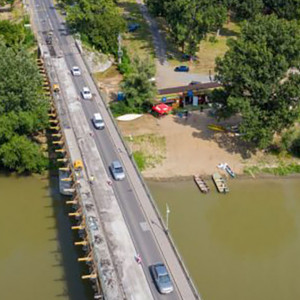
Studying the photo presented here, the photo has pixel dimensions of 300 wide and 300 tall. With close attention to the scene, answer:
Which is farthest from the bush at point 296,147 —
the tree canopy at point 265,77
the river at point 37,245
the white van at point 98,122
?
the river at point 37,245

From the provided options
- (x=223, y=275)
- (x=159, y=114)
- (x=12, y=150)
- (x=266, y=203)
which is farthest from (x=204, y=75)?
(x=223, y=275)

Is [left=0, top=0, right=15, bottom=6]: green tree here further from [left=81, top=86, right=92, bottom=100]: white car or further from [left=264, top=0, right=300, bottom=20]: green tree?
[left=264, top=0, right=300, bottom=20]: green tree

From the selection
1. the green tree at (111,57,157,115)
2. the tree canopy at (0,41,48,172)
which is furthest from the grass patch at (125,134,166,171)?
the tree canopy at (0,41,48,172)

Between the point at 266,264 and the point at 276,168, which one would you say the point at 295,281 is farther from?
the point at 276,168

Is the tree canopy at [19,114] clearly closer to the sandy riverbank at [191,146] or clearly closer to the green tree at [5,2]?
the sandy riverbank at [191,146]

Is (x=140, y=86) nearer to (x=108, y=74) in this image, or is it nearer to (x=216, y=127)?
(x=216, y=127)

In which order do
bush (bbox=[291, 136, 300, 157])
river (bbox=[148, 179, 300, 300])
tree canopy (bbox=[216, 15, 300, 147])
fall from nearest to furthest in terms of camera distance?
river (bbox=[148, 179, 300, 300])
tree canopy (bbox=[216, 15, 300, 147])
bush (bbox=[291, 136, 300, 157])

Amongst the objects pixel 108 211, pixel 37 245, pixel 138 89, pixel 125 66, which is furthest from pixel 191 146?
pixel 37 245
